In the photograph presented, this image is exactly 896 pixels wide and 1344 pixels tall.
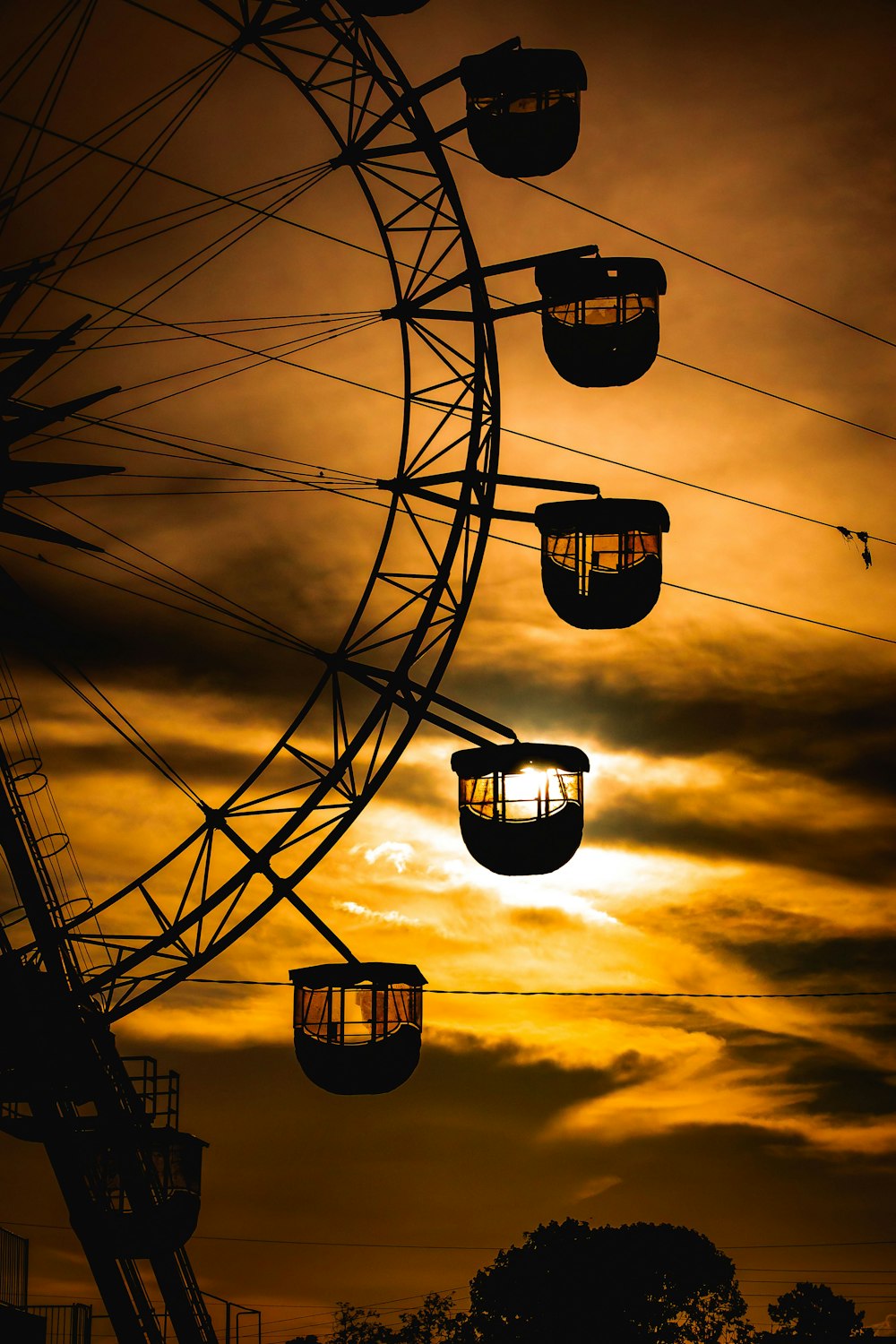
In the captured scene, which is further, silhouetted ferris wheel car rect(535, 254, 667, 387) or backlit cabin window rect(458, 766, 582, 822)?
silhouetted ferris wheel car rect(535, 254, 667, 387)

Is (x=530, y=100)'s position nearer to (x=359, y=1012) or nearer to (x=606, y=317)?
(x=606, y=317)

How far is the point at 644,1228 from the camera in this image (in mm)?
63438

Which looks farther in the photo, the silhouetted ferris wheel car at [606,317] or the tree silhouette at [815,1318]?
the tree silhouette at [815,1318]

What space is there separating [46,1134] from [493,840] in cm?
562

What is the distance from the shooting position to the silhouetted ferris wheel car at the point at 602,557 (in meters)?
19.1

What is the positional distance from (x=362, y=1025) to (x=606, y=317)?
8.41 m

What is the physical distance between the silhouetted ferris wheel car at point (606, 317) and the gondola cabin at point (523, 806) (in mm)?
4430

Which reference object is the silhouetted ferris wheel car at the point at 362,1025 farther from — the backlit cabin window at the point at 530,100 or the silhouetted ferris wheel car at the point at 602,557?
the backlit cabin window at the point at 530,100

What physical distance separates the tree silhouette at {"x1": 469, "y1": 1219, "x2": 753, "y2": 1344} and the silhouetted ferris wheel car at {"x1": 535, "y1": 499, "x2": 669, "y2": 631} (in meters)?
44.9

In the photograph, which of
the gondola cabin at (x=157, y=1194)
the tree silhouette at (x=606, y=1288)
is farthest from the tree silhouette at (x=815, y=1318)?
the gondola cabin at (x=157, y=1194)

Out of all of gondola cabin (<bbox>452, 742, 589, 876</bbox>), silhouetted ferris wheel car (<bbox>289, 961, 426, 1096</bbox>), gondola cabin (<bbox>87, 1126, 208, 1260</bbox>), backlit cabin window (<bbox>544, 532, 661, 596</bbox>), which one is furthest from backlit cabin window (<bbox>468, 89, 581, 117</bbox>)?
gondola cabin (<bbox>87, 1126, 208, 1260</bbox>)

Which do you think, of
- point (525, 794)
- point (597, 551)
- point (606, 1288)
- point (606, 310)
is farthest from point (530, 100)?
point (606, 1288)

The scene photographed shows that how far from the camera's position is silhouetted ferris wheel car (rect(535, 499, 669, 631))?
62.6ft

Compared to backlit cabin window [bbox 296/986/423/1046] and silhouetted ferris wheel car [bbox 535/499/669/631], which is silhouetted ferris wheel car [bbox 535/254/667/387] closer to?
silhouetted ferris wheel car [bbox 535/499/669/631]
